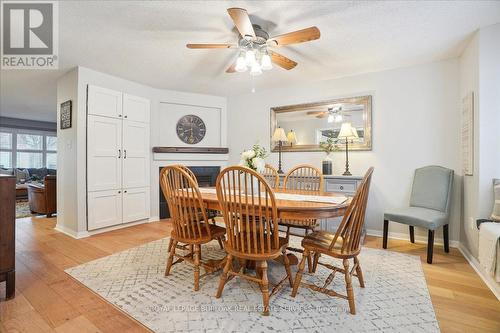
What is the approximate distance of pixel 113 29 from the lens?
2.35 meters

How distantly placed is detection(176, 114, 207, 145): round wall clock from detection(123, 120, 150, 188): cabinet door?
627 mm

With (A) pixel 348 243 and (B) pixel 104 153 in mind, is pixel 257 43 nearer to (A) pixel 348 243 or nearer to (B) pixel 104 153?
(A) pixel 348 243

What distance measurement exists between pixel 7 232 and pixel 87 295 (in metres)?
0.74

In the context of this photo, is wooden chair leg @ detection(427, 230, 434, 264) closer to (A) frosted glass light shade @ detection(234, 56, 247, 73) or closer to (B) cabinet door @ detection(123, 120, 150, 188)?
(A) frosted glass light shade @ detection(234, 56, 247, 73)

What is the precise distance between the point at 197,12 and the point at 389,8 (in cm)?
158

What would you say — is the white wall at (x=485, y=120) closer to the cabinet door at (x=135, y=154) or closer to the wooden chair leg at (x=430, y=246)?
the wooden chair leg at (x=430, y=246)

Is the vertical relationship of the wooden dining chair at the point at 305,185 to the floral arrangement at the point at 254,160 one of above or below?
below

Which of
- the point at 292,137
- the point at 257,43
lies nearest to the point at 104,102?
the point at 257,43

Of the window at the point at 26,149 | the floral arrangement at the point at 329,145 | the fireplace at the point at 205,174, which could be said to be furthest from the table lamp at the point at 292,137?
the window at the point at 26,149

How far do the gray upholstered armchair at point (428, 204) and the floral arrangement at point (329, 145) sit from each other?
107cm

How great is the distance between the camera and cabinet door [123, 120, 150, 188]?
149 inches

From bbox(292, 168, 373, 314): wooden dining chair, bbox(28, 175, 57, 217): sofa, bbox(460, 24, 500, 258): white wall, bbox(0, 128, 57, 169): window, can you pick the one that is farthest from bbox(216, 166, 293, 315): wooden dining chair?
bbox(0, 128, 57, 169): window

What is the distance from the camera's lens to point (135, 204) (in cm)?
392

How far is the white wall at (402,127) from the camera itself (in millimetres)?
2967
